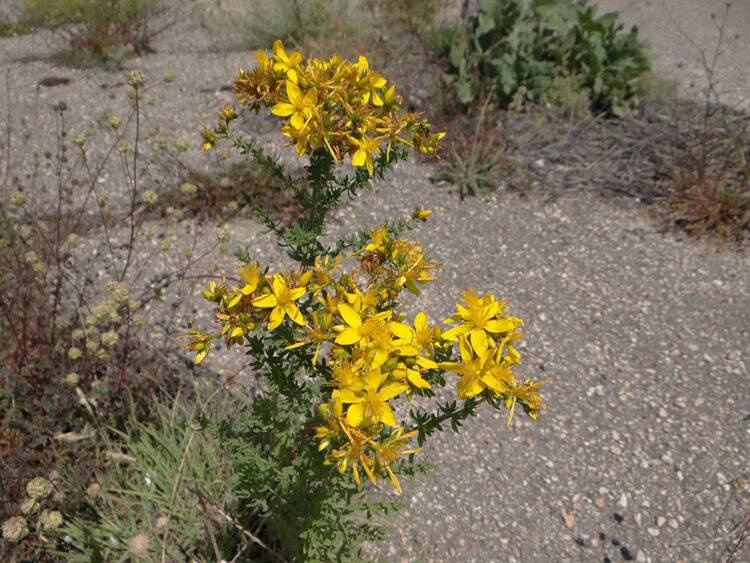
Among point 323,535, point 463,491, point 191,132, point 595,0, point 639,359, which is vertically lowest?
point 463,491

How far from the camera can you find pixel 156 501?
6.56ft

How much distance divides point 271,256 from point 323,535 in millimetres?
1851

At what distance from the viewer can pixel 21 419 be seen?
7.21ft

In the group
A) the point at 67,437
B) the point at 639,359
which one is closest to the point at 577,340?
the point at 639,359

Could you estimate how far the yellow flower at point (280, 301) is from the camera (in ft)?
3.96

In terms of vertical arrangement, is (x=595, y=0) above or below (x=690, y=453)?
above

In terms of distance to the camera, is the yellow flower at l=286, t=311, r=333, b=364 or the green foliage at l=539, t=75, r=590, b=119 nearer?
the yellow flower at l=286, t=311, r=333, b=364

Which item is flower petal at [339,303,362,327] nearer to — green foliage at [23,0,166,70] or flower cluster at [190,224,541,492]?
flower cluster at [190,224,541,492]

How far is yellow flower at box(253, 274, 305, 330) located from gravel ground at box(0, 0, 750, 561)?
1.33 meters

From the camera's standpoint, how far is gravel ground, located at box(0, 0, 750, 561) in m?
2.27

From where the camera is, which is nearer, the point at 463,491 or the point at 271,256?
the point at 463,491

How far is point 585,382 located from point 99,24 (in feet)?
17.3

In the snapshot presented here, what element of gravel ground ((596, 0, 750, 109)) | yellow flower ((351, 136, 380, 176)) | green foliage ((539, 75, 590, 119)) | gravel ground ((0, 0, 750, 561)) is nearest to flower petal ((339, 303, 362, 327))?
yellow flower ((351, 136, 380, 176))

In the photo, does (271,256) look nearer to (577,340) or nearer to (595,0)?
(577,340)
